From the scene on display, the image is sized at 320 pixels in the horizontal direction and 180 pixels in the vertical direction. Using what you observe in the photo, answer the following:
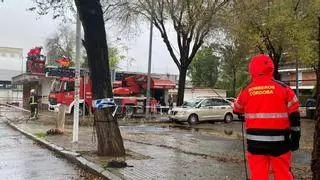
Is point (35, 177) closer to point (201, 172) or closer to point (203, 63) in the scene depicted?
point (201, 172)

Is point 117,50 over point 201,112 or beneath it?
over

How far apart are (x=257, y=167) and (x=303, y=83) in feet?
196

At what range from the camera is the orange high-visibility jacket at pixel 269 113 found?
6023 millimetres

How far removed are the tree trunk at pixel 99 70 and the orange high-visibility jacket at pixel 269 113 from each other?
650cm

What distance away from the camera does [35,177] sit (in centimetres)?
1029

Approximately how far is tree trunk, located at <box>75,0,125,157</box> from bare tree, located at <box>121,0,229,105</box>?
19.8m

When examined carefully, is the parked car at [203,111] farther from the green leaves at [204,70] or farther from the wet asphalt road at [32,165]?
the green leaves at [204,70]

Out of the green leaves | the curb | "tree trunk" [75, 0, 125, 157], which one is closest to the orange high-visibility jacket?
the curb

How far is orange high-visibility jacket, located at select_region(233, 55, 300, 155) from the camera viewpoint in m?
6.02

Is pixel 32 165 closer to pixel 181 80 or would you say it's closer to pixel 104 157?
pixel 104 157

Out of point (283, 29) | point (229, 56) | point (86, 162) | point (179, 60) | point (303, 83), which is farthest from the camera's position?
point (303, 83)

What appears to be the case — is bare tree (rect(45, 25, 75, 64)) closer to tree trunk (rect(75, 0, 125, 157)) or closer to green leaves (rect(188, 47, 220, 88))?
green leaves (rect(188, 47, 220, 88))

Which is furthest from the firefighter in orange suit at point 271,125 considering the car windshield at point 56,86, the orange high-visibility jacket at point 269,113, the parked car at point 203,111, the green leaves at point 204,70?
the green leaves at point 204,70

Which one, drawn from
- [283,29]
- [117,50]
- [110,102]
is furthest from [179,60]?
[117,50]
